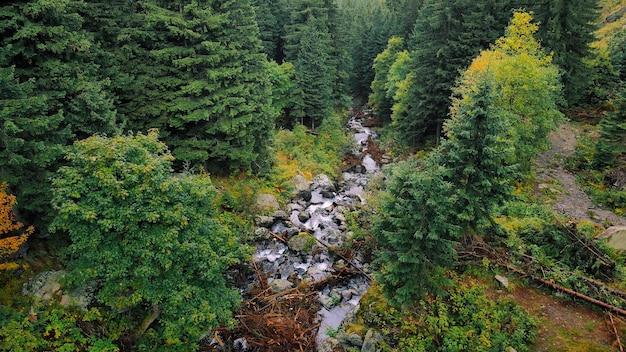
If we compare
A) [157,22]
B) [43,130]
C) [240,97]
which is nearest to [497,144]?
[240,97]

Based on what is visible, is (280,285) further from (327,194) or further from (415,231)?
(327,194)

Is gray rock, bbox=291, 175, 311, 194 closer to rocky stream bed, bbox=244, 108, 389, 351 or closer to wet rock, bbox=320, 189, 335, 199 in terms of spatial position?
rocky stream bed, bbox=244, 108, 389, 351

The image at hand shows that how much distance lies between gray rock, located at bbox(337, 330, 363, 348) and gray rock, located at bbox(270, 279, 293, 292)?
4056 millimetres

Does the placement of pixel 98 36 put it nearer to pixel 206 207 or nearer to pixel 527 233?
pixel 206 207

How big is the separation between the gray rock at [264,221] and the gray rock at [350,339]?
31.4ft

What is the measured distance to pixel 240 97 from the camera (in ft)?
72.5

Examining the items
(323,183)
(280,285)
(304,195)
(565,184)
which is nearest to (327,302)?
(280,285)

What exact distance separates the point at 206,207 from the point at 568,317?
13.4 meters

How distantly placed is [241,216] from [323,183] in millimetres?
9318

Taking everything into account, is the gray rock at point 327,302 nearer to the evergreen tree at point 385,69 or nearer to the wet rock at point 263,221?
the wet rock at point 263,221

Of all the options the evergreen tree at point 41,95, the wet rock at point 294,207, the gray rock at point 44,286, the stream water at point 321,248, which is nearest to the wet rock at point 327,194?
the stream water at point 321,248

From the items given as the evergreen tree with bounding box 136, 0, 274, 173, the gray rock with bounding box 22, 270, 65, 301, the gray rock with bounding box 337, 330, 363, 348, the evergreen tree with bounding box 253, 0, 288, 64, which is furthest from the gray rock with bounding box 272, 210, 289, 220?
the evergreen tree with bounding box 253, 0, 288, 64

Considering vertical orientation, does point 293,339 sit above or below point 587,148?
below

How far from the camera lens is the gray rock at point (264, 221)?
2170cm
